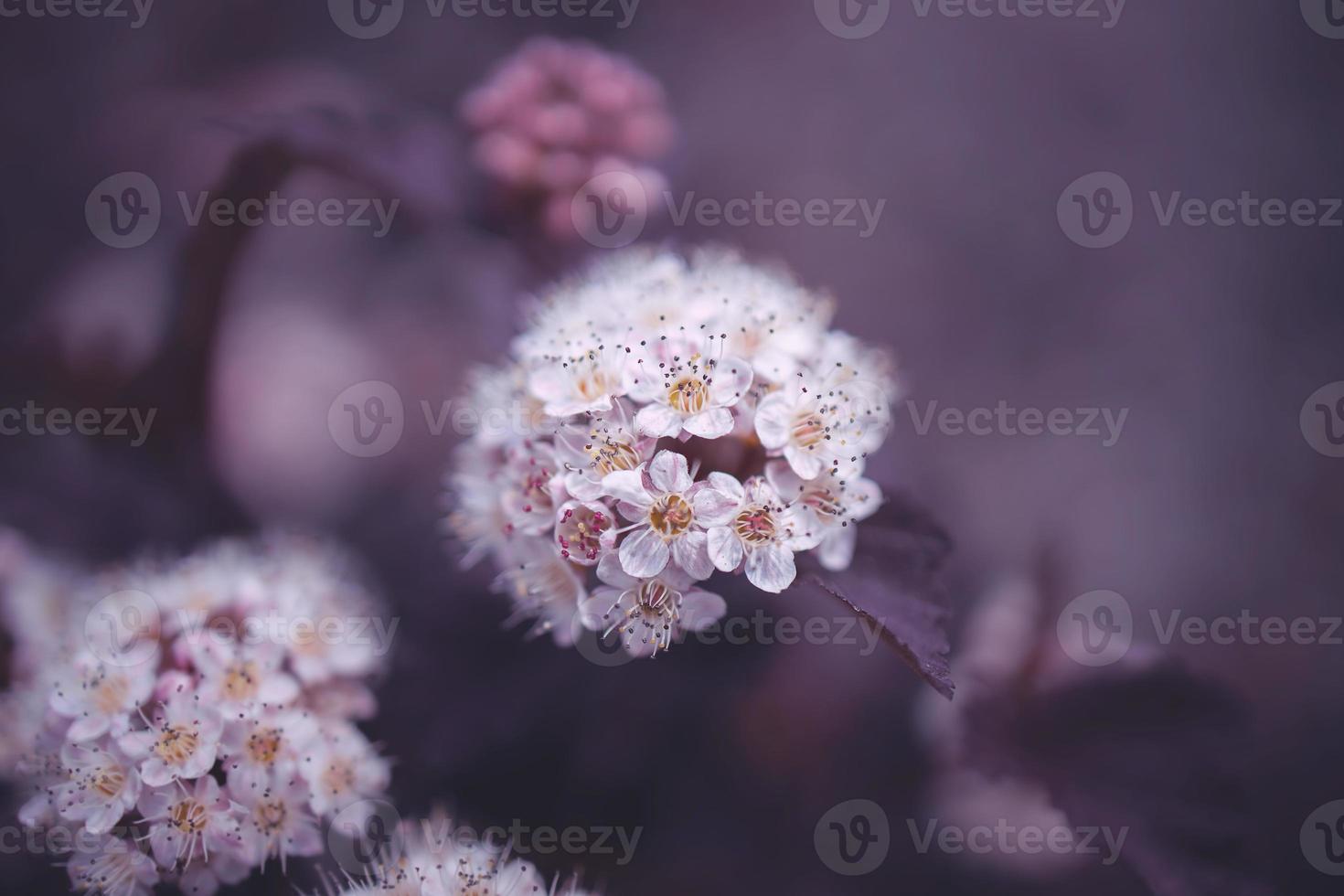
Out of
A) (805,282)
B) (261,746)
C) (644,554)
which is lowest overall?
(261,746)

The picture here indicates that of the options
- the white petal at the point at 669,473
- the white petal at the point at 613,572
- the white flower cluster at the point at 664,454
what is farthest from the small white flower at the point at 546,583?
the white petal at the point at 669,473

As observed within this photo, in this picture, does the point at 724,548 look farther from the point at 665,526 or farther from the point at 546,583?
the point at 546,583

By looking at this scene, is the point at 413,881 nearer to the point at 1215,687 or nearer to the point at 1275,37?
the point at 1215,687

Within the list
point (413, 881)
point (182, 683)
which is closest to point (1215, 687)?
point (413, 881)

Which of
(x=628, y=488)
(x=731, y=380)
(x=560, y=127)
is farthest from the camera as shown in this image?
(x=560, y=127)

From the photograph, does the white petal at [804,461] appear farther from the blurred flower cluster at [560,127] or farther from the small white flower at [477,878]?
the blurred flower cluster at [560,127]

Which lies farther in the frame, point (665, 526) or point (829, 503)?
point (829, 503)

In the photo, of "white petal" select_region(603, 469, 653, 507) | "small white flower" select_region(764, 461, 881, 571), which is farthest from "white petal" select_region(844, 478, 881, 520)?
"white petal" select_region(603, 469, 653, 507)

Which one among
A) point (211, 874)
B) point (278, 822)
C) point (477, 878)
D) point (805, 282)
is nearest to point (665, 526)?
point (477, 878)
